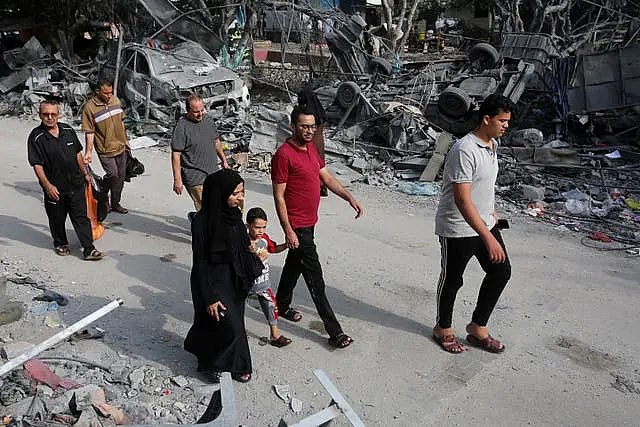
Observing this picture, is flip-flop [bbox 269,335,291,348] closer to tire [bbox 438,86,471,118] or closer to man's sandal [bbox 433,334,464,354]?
man's sandal [bbox 433,334,464,354]

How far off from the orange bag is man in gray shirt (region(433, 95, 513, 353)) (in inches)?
143

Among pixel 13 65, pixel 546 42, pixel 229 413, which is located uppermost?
pixel 546 42

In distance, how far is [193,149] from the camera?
570 centimetres

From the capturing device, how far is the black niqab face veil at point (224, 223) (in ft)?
11.4

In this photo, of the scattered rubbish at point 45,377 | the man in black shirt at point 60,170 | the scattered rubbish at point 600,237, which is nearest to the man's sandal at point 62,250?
the man in black shirt at point 60,170

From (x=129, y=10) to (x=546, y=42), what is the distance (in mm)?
12084

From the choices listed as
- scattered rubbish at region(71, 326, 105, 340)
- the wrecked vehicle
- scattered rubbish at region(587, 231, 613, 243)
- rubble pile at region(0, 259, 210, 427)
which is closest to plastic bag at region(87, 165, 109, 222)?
rubble pile at region(0, 259, 210, 427)

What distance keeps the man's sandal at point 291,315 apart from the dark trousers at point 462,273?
1133 millimetres

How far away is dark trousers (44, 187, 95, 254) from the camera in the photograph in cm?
564

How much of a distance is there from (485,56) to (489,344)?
9.89 meters

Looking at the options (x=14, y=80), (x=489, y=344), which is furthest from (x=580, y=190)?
(x=14, y=80)

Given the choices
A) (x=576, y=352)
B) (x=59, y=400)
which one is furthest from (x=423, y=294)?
(x=59, y=400)

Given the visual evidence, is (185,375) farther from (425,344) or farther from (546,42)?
(546,42)

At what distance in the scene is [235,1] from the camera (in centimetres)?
1808
